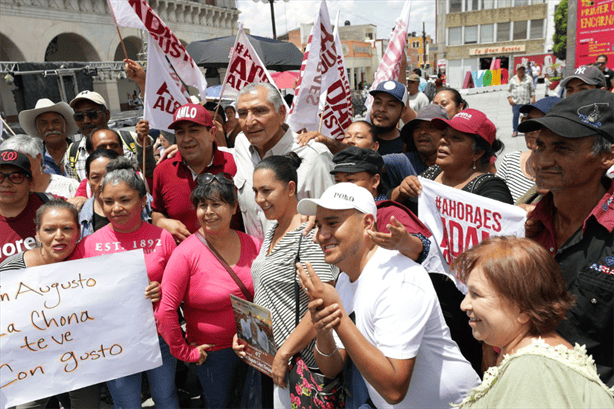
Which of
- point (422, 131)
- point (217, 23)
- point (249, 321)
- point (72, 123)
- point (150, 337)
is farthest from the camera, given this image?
point (217, 23)

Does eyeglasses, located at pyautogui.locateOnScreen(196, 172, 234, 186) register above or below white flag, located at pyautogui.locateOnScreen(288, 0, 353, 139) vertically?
below

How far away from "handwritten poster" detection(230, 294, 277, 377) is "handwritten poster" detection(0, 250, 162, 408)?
2.08 ft

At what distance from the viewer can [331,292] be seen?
1958 millimetres

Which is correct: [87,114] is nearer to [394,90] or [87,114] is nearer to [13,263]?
[13,263]

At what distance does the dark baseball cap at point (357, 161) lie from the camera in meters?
2.87

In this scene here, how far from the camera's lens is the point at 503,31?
5281 cm

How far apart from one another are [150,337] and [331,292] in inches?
63.1

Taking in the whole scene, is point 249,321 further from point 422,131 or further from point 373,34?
point 373,34

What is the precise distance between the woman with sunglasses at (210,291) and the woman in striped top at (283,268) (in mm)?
217

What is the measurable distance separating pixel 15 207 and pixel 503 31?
59.3m

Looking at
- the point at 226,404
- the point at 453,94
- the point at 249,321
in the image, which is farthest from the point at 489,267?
the point at 453,94

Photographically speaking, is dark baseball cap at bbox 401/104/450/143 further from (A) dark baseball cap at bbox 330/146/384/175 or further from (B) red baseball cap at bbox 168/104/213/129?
(B) red baseball cap at bbox 168/104/213/129

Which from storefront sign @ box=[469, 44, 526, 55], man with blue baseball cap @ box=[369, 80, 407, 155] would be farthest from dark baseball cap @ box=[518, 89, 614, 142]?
storefront sign @ box=[469, 44, 526, 55]

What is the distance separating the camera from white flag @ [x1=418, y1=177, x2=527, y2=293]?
95.5 inches
